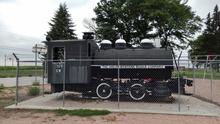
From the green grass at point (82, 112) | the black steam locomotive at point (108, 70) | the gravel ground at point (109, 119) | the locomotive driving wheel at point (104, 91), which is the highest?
the black steam locomotive at point (108, 70)

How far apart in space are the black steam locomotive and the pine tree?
4562 centimetres

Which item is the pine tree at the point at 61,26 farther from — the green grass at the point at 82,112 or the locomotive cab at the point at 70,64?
the green grass at the point at 82,112

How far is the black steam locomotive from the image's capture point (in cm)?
1880

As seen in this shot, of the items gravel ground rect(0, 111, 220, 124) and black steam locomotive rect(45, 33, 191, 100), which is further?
black steam locomotive rect(45, 33, 191, 100)

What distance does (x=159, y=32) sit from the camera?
185 feet

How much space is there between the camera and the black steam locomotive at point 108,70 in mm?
18797

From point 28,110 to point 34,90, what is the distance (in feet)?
17.8

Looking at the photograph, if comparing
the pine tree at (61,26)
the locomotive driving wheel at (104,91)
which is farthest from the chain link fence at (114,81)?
the pine tree at (61,26)

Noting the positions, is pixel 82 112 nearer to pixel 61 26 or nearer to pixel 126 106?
pixel 126 106

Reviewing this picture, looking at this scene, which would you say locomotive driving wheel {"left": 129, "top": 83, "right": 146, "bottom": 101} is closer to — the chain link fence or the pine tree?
the chain link fence

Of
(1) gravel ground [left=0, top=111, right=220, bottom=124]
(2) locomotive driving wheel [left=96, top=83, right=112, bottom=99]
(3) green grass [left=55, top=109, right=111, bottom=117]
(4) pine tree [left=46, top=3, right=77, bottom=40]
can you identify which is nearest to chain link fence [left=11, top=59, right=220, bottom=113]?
(2) locomotive driving wheel [left=96, top=83, right=112, bottom=99]

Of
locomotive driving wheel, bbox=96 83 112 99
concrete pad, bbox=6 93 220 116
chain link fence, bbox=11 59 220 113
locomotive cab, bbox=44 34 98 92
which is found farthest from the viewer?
locomotive driving wheel, bbox=96 83 112 99

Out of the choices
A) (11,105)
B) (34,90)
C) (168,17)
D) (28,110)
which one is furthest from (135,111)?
(168,17)

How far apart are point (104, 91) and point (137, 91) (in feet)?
5.40
